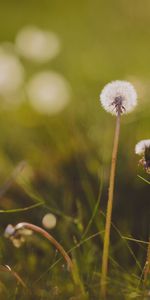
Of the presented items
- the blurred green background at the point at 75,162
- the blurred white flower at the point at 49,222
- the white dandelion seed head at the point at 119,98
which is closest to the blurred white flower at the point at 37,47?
the blurred green background at the point at 75,162

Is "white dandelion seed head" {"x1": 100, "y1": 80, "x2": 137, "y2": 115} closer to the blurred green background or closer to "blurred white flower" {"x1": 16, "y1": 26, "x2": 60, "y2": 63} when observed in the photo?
the blurred green background

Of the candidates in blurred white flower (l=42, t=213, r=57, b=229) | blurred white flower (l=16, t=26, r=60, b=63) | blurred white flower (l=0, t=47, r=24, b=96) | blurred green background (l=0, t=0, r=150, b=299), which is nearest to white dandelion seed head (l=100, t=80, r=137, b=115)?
blurred green background (l=0, t=0, r=150, b=299)

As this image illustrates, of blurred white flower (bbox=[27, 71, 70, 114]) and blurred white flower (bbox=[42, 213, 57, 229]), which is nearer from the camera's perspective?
blurred white flower (bbox=[42, 213, 57, 229])

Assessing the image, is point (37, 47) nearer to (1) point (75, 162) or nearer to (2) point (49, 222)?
(1) point (75, 162)

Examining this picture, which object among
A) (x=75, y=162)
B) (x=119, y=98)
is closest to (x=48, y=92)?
(x=75, y=162)

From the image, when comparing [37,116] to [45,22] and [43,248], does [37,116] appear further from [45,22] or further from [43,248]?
[45,22]

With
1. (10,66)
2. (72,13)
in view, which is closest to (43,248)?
(10,66)

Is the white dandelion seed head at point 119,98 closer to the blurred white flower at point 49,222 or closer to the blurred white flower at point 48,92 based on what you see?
the blurred white flower at point 49,222
